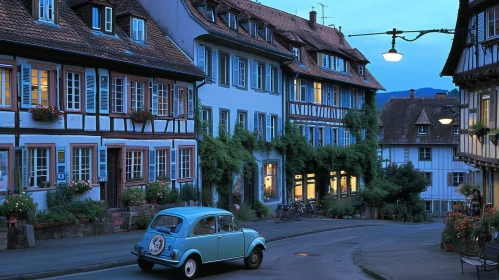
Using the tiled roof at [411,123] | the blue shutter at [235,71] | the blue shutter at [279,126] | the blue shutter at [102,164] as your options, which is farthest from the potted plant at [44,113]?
the tiled roof at [411,123]

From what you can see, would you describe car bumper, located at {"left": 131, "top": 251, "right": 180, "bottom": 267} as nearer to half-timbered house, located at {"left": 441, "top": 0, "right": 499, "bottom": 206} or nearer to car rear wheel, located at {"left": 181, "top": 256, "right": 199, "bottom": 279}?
car rear wheel, located at {"left": 181, "top": 256, "right": 199, "bottom": 279}

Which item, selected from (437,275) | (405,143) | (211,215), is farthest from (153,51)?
(405,143)

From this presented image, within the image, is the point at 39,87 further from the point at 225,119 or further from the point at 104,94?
the point at 225,119

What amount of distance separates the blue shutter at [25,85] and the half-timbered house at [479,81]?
14.9 metres

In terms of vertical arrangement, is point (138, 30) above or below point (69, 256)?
above

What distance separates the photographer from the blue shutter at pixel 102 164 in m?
23.4

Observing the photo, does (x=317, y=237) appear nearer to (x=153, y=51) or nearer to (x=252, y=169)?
(x=252, y=169)

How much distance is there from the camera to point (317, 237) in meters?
25.3

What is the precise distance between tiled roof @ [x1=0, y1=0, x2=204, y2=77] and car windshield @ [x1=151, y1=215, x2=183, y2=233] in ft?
28.0

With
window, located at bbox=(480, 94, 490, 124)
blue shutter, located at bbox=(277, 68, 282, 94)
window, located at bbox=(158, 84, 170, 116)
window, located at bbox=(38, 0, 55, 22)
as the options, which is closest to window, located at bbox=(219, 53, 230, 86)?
window, located at bbox=(158, 84, 170, 116)

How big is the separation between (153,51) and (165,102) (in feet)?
7.52

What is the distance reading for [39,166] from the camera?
2108 cm

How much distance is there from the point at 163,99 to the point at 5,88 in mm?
8337

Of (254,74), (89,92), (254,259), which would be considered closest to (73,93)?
(89,92)
